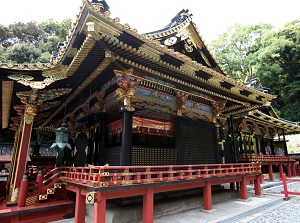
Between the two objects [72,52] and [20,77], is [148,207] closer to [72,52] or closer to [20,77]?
[72,52]

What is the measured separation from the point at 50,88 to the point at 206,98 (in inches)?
284

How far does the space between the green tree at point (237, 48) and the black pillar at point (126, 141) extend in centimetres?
3610

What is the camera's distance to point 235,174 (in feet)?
29.4

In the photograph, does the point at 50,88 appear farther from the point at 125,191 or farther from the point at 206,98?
the point at 206,98

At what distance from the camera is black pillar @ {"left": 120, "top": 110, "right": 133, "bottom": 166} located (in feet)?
21.3

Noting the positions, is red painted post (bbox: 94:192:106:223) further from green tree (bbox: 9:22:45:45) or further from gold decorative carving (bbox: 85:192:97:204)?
green tree (bbox: 9:22:45:45)

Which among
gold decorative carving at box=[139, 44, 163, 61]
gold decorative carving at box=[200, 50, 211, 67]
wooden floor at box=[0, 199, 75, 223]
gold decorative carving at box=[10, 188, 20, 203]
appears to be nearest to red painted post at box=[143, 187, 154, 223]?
wooden floor at box=[0, 199, 75, 223]

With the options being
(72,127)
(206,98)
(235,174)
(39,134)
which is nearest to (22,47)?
Result: (39,134)

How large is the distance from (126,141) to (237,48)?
141ft

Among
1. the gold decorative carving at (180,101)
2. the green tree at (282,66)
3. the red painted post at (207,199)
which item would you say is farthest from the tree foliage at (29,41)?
the green tree at (282,66)

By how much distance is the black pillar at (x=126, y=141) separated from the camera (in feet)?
21.3

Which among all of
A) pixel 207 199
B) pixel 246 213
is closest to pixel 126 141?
pixel 207 199

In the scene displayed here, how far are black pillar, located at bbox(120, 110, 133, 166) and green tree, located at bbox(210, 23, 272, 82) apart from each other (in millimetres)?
36099

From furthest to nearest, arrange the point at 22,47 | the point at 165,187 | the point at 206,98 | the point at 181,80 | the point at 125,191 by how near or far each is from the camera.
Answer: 1. the point at 22,47
2. the point at 206,98
3. the point at 181,80
4. the point at 165,187
5. the point at 125,191
